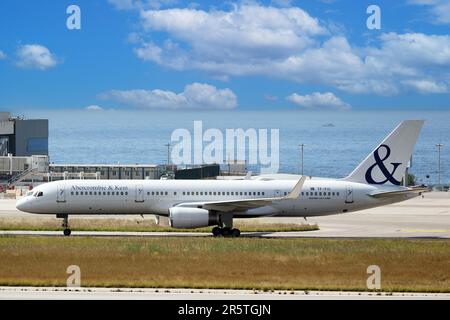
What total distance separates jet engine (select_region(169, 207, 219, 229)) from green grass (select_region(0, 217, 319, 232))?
4912 millimetres

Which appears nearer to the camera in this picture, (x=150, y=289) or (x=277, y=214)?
(x=150, y=289)

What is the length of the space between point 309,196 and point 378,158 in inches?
218

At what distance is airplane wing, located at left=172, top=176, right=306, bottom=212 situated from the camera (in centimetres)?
5137

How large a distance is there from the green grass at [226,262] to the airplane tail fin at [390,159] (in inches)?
319

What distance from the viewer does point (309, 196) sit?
5391cm

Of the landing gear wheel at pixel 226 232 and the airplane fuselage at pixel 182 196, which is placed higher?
the airplane fuselage at pixel 182 196

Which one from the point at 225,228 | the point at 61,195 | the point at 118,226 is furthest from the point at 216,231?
the point at 61,195

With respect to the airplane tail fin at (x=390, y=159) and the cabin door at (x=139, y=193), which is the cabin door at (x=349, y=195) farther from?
the cabin door at (x=139, y=193)

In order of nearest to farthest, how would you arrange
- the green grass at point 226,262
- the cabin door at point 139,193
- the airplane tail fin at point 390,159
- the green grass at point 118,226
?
1. the green grass at point 226,262
2. the cabin door at point 139,193
3. the airplane tail fin at point 390,159
4. the green grass at point 118,226

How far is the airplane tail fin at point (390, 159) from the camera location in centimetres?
5556

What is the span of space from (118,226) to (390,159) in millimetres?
18466

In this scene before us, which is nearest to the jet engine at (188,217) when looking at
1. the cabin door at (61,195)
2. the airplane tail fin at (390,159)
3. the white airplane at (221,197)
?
the white airplane at (221,197)
